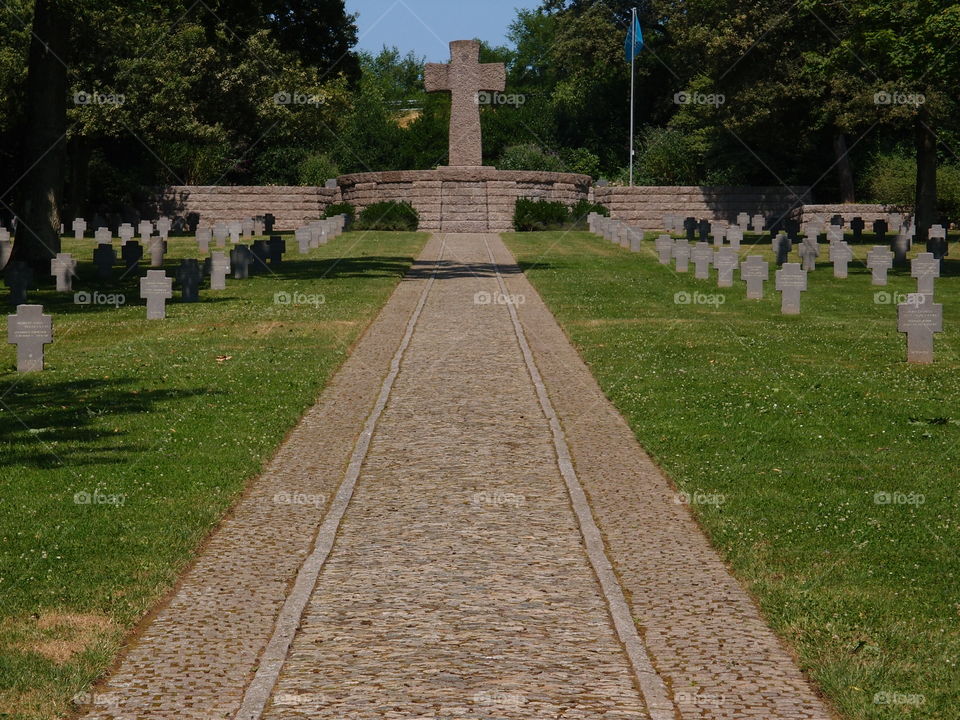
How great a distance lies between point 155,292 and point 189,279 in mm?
2733

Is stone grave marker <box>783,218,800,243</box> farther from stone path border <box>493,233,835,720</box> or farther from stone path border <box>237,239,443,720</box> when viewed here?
stone path border <box>237,239,443,720</box>

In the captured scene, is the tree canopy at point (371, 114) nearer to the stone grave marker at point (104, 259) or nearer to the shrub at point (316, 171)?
the shrub at point (316, 171)

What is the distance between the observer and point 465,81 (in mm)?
50188

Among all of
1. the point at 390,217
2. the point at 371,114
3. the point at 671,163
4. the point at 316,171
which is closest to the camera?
the point at 390,217

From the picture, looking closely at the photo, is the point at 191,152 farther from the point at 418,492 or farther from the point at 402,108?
the point at 402,108

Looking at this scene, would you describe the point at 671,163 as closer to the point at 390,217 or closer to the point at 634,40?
the point at 634,40

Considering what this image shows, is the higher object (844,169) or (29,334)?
(844,169)

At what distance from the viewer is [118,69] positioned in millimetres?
50281

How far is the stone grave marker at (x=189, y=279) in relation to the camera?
24812 millimetres

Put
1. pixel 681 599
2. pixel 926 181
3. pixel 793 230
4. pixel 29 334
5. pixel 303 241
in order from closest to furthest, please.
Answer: pixel 681 599
pixel 29 334
pixel 303 241
pixel 926 181
pixel 793 230

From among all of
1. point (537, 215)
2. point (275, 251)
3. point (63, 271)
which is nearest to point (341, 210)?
point (537, 215)

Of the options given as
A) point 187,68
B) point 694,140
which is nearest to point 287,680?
point 187,68

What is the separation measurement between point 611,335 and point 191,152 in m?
48.3

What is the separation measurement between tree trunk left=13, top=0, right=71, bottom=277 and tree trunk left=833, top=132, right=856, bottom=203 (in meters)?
39.0
